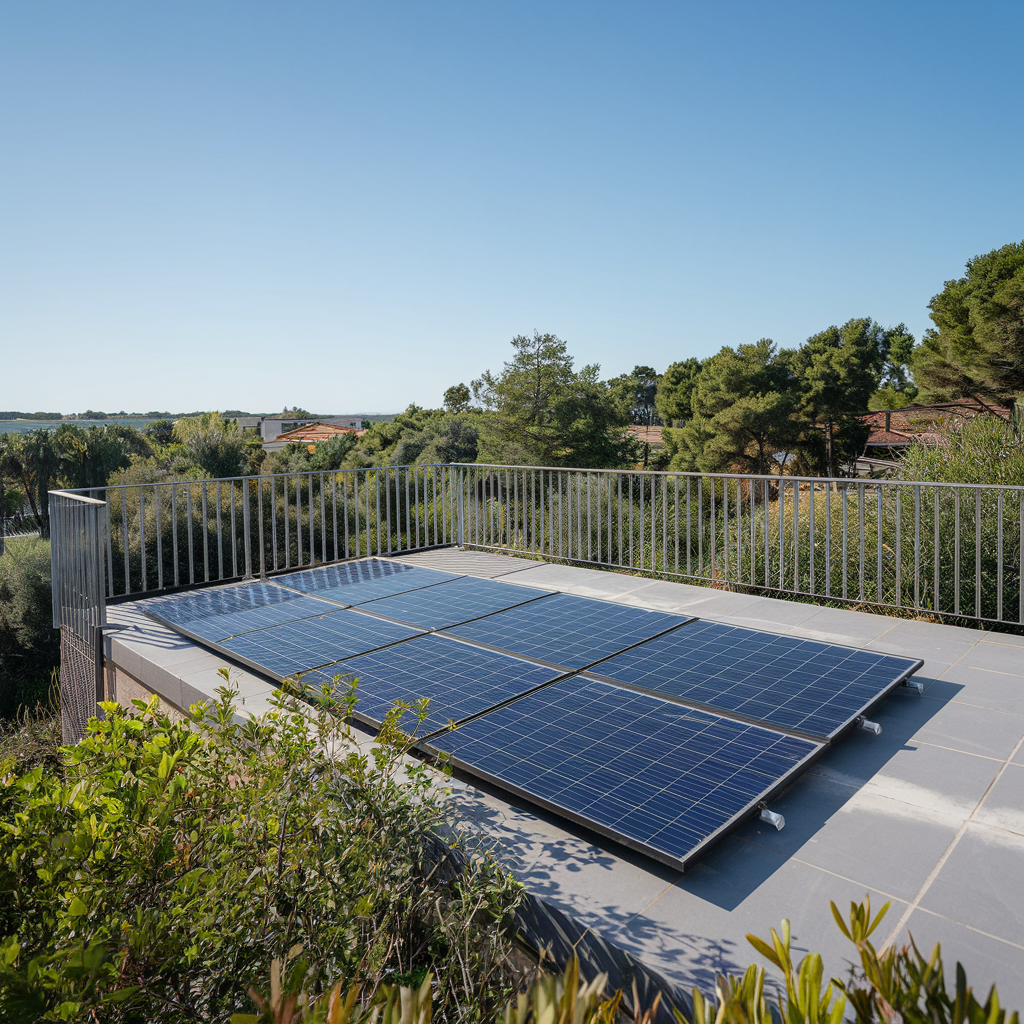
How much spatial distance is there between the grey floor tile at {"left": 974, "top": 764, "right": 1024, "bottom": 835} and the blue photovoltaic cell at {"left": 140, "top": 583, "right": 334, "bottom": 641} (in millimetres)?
3721

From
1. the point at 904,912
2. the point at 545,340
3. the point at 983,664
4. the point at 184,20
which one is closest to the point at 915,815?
the point at 904,912

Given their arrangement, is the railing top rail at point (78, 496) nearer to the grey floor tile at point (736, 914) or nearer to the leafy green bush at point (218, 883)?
the leafy green bush at point (218, 883)

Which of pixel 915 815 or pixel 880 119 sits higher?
pixel 880 119

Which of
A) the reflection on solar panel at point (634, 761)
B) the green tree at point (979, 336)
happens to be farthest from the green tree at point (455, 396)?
the reflection on solar panel at point (634, 761)

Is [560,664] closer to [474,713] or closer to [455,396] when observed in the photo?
[474,713]

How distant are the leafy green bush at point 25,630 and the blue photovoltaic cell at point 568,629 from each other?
1539 centimetres

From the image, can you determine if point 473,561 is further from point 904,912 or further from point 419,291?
point 419,291

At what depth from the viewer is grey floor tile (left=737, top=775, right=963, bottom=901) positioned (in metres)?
2.11

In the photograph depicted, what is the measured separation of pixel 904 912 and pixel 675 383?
52.7 m

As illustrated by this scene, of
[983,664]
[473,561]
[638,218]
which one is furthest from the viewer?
[638,218]

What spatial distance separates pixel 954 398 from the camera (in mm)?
18109

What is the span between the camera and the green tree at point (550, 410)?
2780cm

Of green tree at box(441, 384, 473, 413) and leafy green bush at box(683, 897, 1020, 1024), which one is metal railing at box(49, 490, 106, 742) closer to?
leafy green bush at box(683, 897, 1020, 1024)

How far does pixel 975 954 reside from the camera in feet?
5.76
